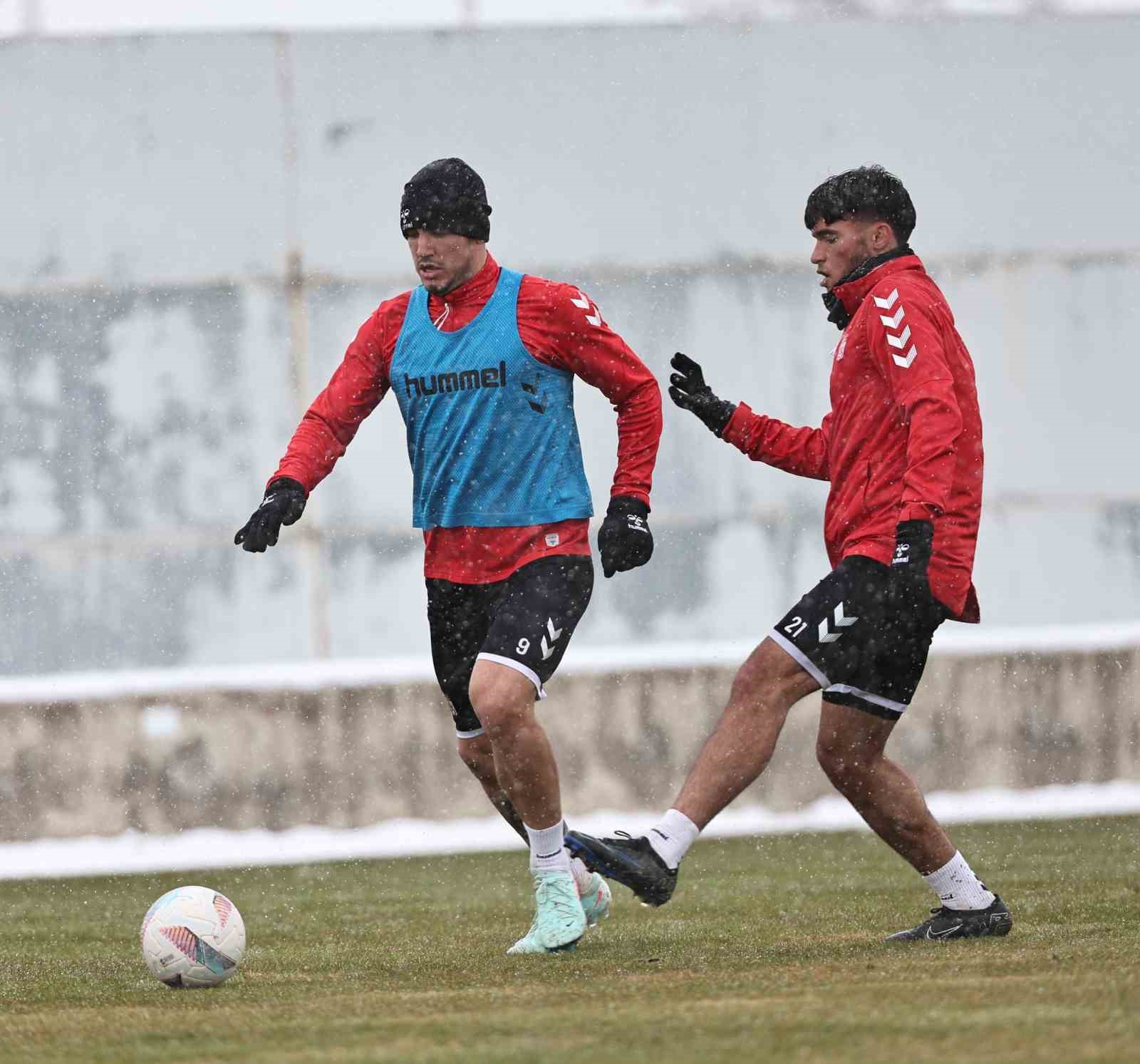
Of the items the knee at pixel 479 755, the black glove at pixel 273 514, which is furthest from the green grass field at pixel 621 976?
the black glove at pixel 273 514

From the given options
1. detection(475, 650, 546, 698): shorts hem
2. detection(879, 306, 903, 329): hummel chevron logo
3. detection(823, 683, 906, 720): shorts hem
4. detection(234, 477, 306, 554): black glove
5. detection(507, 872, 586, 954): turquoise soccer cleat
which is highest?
detection(879, 306, 903, 329): hummel chevron logo

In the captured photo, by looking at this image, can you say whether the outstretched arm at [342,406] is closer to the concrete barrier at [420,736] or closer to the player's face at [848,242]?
the player's face at [848,242]

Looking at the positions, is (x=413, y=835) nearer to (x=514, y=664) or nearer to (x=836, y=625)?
(x=514, y=664)

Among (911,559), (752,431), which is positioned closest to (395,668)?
(752,431)

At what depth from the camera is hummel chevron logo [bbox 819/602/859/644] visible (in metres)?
6.10

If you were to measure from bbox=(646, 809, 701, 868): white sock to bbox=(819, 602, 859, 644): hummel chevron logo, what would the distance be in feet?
2.09

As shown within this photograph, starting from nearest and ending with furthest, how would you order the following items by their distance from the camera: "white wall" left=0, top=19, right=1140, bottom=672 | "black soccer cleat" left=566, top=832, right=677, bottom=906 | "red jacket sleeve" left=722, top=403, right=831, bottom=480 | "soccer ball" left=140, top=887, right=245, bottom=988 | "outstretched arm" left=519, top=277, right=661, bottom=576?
"soccer ball" left=140, top=887, right=245, bottom=988
"black soccer cleat" left=566, top=832, right=677, bottom=906
"outstretched arm" left=519, top=277, right=661, bottom=576
"red jacket sleeve" left=722, top=403, right=831, bottom=480
"white wall" left=0, top=19, right=1140, bottom=672

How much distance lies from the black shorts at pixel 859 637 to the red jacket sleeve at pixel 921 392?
27 centimetres

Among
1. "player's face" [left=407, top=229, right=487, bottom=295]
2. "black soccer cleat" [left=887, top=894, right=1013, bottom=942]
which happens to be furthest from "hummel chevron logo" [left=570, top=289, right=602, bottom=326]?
"black soccer cleat" [left=887, top=894, right=1013, bottom=942]

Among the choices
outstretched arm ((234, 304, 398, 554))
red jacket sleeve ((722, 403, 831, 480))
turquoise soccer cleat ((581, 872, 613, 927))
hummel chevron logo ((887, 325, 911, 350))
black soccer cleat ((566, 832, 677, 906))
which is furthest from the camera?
turquoise soccer cleat ((581, 872, 613, 927))

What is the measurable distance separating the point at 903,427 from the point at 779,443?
780mm

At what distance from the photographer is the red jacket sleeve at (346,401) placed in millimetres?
6852

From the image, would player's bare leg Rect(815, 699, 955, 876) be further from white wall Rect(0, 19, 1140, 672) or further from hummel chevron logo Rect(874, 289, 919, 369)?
white wall Rect(0, 19, 1140, 672)

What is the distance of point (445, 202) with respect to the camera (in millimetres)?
6613
